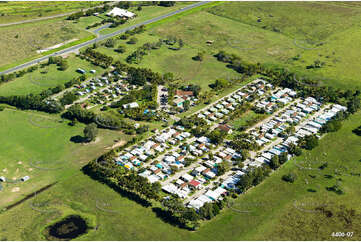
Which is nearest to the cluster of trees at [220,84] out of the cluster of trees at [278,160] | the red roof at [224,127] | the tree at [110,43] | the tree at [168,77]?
the tree at [168,77]

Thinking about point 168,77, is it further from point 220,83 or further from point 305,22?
point 305,22

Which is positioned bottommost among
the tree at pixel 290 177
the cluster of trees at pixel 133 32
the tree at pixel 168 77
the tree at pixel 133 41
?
the tree at pixel 290 177

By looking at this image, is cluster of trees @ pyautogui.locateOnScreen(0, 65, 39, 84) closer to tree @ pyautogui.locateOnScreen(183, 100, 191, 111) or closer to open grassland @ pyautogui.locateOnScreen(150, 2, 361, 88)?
open grassland @ pyautogui.locateOnScreen(150, 2, 361, 88)

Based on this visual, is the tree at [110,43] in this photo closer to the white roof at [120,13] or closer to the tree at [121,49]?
the tree at [121,49]

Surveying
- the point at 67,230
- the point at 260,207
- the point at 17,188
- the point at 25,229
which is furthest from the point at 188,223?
the point at 17,188

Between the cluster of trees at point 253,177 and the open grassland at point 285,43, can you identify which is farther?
the open grassland at point 285,43

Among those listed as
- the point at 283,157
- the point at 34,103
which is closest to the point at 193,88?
the point at 283,157

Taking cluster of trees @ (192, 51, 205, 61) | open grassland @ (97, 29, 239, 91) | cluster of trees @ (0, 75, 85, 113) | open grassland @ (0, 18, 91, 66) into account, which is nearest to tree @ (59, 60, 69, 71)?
open grassland @ (0, 18, 91, 66)
